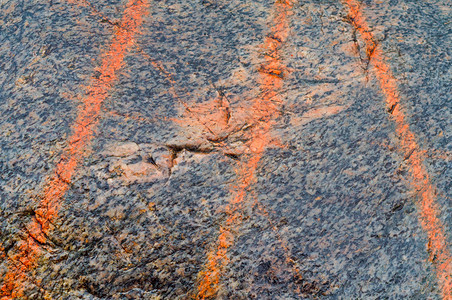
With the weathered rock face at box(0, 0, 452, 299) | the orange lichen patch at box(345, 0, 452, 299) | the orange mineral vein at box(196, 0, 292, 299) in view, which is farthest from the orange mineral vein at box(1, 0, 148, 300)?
the orange lichen patch at box(345, 0, 452, 299)

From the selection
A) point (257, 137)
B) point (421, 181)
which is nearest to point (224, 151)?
point (257, 137)

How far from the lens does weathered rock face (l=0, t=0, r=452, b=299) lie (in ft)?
4.79

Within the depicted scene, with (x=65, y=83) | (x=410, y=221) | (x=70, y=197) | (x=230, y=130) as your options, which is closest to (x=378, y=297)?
(x=410, y=221)

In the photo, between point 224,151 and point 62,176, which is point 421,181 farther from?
point 62,176

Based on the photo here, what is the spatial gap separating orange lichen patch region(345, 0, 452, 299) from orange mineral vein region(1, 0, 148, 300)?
Answer: 1.18m

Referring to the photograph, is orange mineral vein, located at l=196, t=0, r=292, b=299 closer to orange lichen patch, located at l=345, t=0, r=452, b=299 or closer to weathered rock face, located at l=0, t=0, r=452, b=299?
weathered rock face, located at l=0, t=0, r=452, b=299

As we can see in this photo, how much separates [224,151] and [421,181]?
0.84 meters

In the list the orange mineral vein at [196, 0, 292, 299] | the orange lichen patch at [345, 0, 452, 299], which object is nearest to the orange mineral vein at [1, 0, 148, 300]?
the orange mineral vein at [196, 0, 292, 299]

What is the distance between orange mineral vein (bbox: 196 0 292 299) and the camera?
147 cm

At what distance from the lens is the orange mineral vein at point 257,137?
1474 millimetres

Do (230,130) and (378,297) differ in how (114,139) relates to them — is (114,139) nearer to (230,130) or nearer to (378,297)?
(230,130)

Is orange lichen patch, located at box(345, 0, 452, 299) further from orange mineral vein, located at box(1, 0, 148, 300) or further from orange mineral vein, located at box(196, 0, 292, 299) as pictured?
orange mineral vein, located at box(1, 0, 148, 300)

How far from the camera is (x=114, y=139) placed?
61.1 inches

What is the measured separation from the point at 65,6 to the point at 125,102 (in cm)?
61
